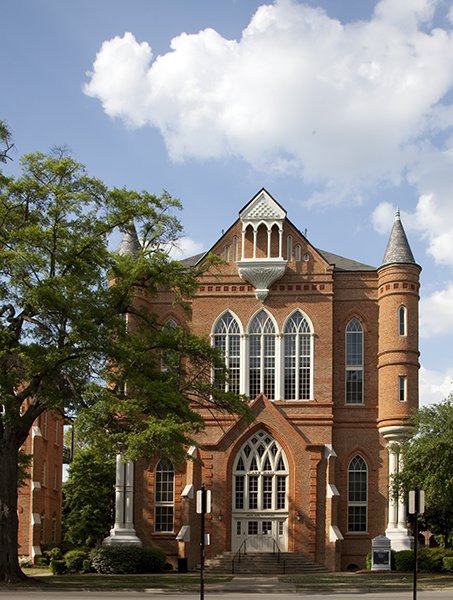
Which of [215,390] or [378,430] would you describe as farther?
[378,430]

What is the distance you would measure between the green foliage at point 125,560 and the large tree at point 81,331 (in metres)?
9.56

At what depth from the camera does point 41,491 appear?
168ft

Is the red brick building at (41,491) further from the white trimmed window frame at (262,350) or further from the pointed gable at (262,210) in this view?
the pointed gable at (262,210)

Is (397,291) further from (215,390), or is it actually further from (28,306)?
(28,306)

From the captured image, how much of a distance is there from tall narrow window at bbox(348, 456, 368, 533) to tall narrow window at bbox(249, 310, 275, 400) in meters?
5.22

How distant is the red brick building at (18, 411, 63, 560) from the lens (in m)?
48.1

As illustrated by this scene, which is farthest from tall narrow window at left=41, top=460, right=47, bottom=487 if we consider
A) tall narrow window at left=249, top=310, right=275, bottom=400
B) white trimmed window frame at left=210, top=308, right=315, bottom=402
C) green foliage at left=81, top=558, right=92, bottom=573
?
tall narrow window at left=249, top=310, right=275, bottom=400

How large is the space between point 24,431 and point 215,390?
6409 mm

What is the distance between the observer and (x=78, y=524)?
191 ft

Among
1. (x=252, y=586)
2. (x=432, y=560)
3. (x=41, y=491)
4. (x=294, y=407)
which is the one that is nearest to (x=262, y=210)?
(x=294, y=407)

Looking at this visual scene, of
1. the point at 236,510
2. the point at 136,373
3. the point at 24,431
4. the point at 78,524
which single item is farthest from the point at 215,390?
the point at 78,524

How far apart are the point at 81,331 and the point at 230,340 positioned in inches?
678

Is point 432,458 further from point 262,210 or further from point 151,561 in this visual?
point 262,210

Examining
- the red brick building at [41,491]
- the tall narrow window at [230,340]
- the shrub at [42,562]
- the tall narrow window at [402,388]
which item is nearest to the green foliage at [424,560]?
the tall narrow window at [402,388]
